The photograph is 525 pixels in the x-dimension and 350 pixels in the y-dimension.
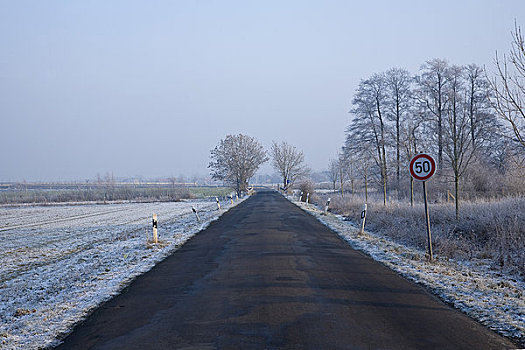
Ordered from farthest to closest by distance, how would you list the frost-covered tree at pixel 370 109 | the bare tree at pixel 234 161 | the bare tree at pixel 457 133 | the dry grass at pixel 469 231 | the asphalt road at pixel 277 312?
1. the bare tree at pixel 234 161
2. the frost-covered tree at pixel 370 109
3. the bare tree at pixel 457 133
4. the dry grass at pixel 469 231
5. the asphalt road at pixel 277 312

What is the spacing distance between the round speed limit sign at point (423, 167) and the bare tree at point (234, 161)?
185 feet

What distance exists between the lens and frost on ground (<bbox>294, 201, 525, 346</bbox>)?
6047 mm

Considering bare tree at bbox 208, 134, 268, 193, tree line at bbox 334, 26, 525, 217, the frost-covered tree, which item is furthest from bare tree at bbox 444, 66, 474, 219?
bare tree at bbox 208, 134, 268, 193

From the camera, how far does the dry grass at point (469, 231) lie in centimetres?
1152

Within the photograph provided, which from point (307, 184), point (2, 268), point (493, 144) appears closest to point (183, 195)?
point (307, 184)

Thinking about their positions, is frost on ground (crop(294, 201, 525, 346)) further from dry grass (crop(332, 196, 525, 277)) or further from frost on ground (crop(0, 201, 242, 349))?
frost on ground (crop(0, 201, 242, 349))

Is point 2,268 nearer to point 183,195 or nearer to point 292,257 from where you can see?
point 292,257

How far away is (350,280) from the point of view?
8.62 meters

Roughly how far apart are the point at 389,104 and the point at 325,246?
2714 cm

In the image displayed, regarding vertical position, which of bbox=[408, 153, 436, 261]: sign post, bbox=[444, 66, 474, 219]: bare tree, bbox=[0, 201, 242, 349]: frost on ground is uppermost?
bbox=[444, 66, 474, 219]: bare tree

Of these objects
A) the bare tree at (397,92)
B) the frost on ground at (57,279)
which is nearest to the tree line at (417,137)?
the bare tree at (397,92)

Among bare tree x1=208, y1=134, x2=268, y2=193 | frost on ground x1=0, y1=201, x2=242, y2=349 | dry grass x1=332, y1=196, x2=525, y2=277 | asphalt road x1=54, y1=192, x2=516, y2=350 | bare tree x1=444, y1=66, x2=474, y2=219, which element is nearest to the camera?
asphalt road x1=54, y1=192, x2=516, y2=350

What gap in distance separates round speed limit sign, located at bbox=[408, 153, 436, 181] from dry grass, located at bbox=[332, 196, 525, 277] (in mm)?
→ 2705

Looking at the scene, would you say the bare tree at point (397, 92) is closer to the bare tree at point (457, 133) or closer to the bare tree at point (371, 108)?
the bare tree at point (371, 108)
